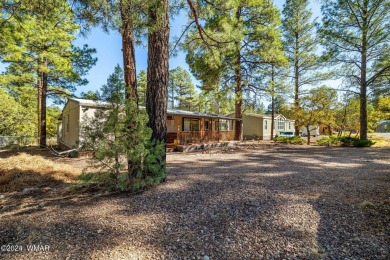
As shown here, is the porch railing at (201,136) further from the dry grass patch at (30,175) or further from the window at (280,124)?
the window at (280,124)

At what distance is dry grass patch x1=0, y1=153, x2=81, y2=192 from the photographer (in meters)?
4.97

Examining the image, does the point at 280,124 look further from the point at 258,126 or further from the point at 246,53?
the point at 246,53

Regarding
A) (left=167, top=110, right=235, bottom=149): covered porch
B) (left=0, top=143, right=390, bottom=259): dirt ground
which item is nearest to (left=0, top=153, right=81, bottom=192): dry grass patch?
(left=0, top=143, right=390, bottom=259): dirt ground

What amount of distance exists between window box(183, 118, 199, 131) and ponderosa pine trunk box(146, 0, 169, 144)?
36.1 feet

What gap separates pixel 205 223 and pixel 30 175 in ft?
19.0

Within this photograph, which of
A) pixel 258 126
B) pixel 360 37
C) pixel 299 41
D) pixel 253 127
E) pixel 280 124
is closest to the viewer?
pixel 360 37

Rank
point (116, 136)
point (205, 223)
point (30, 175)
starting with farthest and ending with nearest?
point (30, 175), point (116, 136), point (205, 223)

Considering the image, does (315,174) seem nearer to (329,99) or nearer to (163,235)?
(163,235)

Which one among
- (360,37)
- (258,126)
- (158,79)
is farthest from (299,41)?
(158,79)

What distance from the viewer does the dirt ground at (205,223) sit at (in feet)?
6.61

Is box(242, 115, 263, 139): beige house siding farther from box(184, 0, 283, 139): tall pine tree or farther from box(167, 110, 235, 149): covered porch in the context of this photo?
box(184, 0, 283, 139): tall pine tree

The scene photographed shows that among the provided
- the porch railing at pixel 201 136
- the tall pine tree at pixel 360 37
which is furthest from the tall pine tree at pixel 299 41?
the porch railing at pixel 201 136

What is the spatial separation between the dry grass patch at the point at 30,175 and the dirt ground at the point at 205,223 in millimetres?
863

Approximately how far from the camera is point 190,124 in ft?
52.5
